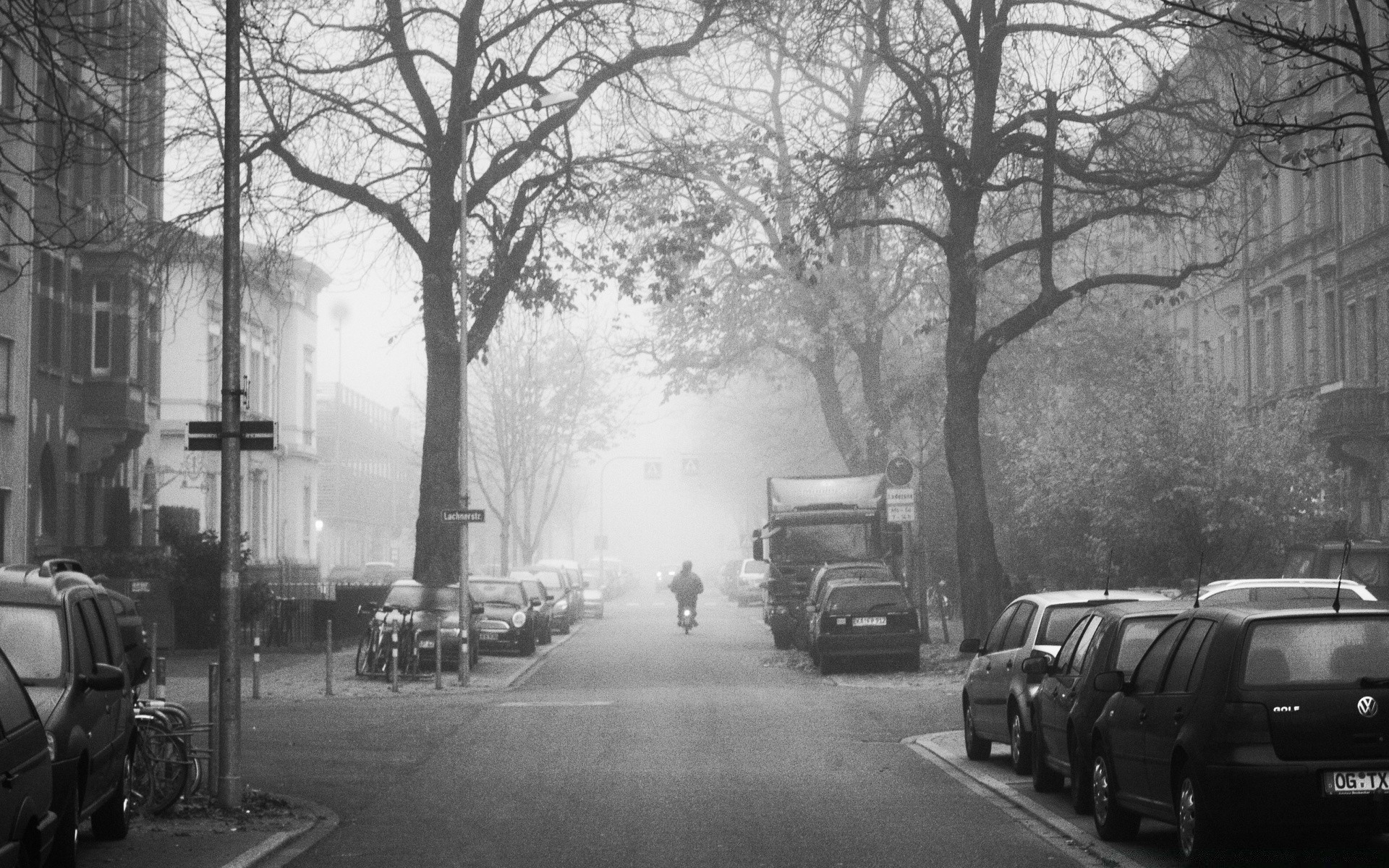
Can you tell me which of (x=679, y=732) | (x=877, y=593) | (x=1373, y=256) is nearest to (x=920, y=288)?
(x=1373, y=256)

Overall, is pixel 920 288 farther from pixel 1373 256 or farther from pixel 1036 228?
pixel 1373 256

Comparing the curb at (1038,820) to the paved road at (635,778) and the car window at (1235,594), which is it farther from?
the car window at (1235,594)

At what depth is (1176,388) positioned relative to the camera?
115 feet

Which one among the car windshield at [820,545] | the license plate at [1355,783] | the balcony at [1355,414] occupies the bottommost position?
the license plate at [1355,783]

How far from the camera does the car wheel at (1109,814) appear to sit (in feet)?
41.8

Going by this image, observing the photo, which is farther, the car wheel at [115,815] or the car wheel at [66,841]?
the car wheel at [115,815]

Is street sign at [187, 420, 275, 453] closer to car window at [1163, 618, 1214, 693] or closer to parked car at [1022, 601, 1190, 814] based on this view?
parked car at [1022, 601, 1190, 814]

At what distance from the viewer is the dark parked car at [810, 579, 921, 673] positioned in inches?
1281

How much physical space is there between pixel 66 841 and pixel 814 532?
1231 inches

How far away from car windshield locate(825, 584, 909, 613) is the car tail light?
71.8 ft

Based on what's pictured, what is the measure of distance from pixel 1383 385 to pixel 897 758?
2668 centimetres

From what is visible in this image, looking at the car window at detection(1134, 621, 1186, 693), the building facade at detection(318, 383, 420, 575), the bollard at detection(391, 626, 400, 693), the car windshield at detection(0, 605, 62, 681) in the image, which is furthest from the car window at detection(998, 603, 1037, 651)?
the building facade at detection(318, 383, 420, 575)

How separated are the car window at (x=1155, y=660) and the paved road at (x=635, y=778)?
3.76ft

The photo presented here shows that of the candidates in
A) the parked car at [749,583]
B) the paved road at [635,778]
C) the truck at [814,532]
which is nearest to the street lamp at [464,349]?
the paved road at [635,778]
